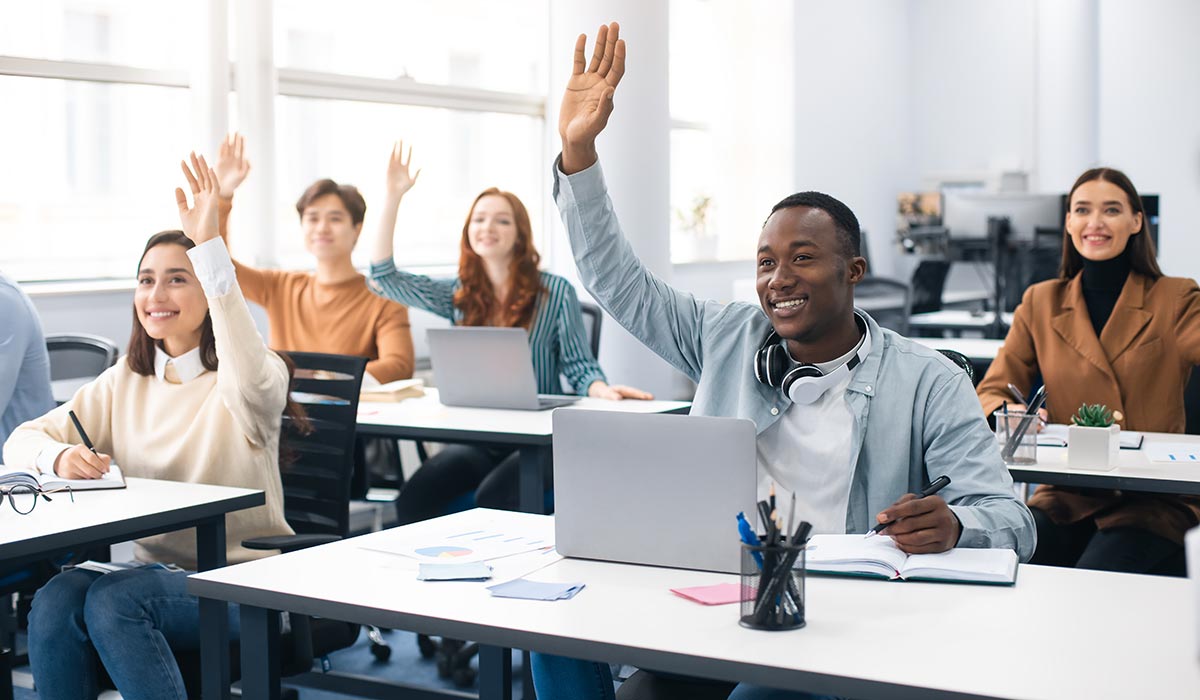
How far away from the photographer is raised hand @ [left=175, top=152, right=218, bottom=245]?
2.68 metres

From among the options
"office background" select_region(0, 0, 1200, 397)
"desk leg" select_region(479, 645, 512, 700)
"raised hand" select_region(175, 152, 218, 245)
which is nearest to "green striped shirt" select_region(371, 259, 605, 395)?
"office background" select_region(0, 0, 1200, 397)

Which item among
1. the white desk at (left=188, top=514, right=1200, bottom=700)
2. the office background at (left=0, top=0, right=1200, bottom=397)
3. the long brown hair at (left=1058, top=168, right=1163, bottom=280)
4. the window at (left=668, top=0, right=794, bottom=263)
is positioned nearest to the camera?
the white desk at (left=188, top=514, right=1200, bottom=700)

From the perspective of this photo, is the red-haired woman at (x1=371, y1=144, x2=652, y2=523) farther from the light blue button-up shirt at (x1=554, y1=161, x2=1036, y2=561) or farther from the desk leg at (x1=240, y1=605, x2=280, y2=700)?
the desk leg at (x1=240, y1=605, x2=280, y2=700)

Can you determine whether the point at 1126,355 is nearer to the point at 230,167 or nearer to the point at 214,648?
the point at 214,648

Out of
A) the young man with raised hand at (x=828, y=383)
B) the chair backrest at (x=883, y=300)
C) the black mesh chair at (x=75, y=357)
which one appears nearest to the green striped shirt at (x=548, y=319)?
the black mesh chair at (x=75, y=357)

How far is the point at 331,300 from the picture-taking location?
4.36 metres

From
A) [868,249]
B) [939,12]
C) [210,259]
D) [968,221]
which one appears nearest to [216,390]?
[210,259]

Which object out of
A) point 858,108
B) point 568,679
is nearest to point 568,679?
point 568,679

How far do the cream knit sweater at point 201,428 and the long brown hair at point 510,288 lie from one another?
4.64 feet

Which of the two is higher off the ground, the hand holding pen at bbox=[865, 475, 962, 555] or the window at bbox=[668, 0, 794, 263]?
the window at bbox=[668, 0, 794, 263]

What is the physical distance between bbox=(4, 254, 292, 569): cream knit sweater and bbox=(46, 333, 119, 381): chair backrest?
1.01 metres

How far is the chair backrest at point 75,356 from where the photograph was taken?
12.3 ft

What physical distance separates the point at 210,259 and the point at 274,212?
2699mm

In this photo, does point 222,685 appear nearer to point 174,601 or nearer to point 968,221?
point 174,601
